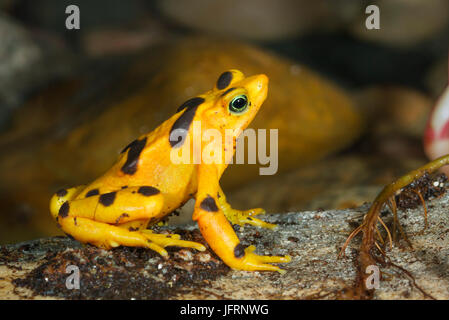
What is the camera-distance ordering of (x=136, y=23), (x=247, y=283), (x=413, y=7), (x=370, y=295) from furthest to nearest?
(x=136, y=23) → (x=413, y=7) → (x=247, y=283) → (x=370, y=295)

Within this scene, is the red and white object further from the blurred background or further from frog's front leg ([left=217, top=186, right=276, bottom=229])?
frog's front leg ([left=217, top=186, right=276, bottom=229])

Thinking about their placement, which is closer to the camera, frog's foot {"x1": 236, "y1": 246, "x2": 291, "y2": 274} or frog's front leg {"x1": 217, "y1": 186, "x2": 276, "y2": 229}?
frog's foot {"x1": 236, "y1": 246, "x2": 291, "y2": 274}

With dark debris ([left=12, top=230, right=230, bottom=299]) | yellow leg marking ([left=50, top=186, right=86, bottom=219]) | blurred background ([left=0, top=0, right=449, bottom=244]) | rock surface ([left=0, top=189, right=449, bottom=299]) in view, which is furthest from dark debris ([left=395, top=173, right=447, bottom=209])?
yellow leg marking ([left=50, top=186, right=86, bottom=219])

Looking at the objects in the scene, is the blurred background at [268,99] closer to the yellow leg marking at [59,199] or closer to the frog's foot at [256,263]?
the frog's foot at [256,263]

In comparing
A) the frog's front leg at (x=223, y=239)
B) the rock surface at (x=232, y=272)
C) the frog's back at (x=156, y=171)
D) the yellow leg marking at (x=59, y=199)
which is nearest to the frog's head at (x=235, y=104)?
the frog's back at (x=156, y=171)

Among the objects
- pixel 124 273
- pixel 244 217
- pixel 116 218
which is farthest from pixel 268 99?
pixel 124 273
